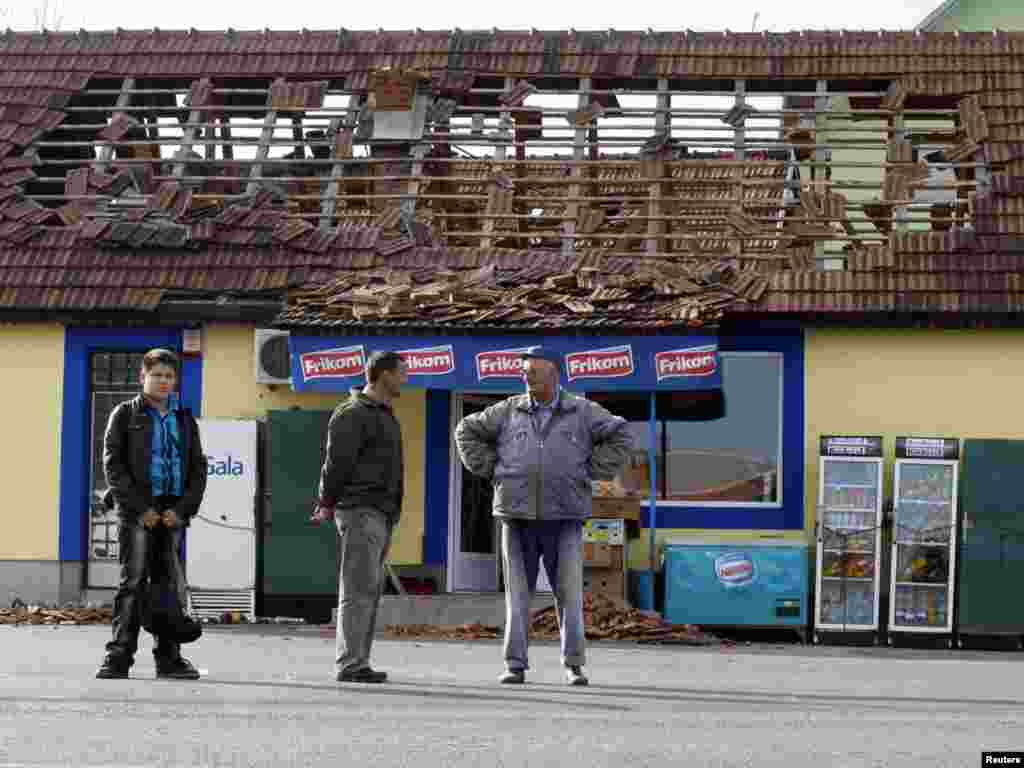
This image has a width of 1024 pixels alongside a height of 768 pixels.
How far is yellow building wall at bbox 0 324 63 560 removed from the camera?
23406mm

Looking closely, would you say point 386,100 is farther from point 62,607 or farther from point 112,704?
point 112,704

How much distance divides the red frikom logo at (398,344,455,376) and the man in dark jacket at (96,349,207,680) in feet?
27.1

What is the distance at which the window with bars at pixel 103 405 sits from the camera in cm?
2359

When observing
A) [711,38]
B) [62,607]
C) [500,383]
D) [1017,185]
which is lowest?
[62,607]

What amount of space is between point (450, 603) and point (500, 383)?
85.2 inches

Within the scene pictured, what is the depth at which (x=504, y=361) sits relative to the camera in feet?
71.2

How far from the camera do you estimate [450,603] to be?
2144 centimetres

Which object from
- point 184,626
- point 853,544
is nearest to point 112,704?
point 184,626

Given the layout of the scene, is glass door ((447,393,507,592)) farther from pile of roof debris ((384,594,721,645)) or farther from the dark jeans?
the dark jeans

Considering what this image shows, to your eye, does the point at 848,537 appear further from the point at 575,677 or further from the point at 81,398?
the point at 575,677

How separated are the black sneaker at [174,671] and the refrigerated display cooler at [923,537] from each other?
968 centimetres

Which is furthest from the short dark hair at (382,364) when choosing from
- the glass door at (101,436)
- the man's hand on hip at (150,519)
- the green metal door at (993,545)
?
the glass door at (101,436)

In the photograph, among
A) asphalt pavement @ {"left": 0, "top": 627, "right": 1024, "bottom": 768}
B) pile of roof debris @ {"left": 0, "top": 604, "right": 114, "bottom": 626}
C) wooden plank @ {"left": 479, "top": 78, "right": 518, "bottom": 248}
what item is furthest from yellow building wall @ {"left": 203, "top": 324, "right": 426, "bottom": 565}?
asphalt pavement @ {"left": 0, "top": 627, "right": 1024, "bottom": 768}

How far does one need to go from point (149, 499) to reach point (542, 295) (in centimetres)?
932
